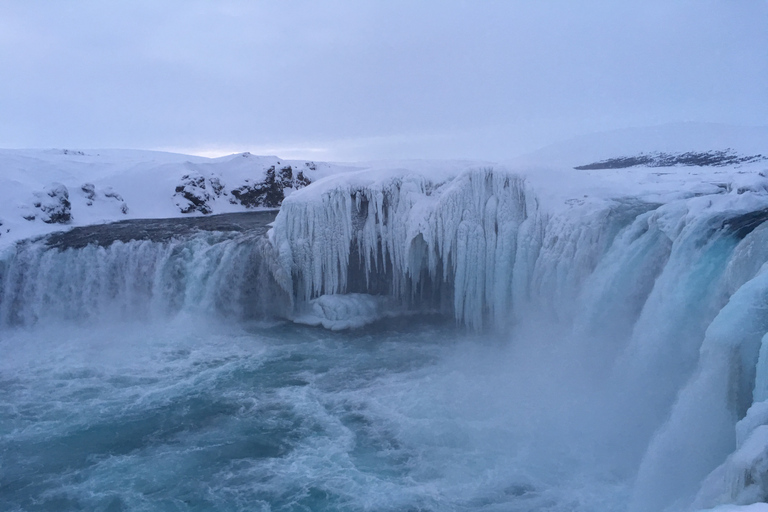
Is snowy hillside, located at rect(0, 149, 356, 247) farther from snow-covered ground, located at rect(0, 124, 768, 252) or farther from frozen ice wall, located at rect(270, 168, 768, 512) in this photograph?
frozen ice wall, located at rect(270, 168, 768, 512)

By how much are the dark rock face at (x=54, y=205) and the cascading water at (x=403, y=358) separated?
3705 millimetres

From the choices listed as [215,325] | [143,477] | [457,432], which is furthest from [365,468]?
[215,325]

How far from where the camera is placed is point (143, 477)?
24.5 ft

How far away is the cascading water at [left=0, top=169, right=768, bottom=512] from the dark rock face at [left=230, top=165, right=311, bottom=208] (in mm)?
10931

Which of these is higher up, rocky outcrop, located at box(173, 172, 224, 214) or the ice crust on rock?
rocky outcrop, located at box(173, 172, 224, 214)

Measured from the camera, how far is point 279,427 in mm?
8781

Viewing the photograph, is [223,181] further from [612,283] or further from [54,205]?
[612,283]

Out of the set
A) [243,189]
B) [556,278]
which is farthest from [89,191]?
[556,278]

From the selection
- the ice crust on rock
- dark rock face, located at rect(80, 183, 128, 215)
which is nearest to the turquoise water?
the ice crust on rock

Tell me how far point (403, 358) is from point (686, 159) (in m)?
14.2

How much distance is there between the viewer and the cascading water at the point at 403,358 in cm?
635

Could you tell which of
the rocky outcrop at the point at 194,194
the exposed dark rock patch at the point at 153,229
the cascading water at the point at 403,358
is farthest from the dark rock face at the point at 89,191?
the cascading water at the point at 403,358

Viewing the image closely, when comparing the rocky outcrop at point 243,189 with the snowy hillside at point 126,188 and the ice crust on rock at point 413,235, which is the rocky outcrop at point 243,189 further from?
the ice crust on rock at point 413,235

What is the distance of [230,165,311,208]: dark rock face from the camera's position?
26.9 meters
